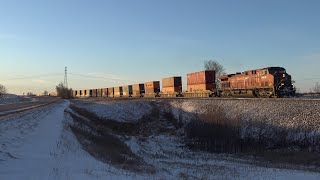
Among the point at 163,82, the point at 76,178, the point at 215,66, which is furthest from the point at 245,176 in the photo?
the point at 215,66

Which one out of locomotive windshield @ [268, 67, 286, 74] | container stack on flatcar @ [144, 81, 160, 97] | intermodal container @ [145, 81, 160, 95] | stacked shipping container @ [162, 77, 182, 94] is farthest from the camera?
intermodal container @ [145, 81, 160, 95]

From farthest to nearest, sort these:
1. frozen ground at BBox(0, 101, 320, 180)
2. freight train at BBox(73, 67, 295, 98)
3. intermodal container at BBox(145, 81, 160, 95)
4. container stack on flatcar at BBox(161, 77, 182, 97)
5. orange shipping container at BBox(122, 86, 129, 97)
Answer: orange shipping container at BBox(122, 86, 129, 97) → intermodal container at BBox(145, 81, 160, 95) → container stack on flatcar at BBox(161, 77, 182, 97) → freight train at BBox(73, 67, 295, 98) → frozen ground at BBox(0, 101, 320, 180)

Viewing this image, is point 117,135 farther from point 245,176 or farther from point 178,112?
point 245,176

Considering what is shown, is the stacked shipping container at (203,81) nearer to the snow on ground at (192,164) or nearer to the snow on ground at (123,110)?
the snow on ground at (123,110)

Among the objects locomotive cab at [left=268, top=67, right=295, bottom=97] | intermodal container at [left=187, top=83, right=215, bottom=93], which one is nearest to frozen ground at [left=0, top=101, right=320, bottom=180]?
locomotive cab at [left=268, top=67, right=295, bottom=97]

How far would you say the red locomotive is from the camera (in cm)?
3950

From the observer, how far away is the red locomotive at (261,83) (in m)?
39.5

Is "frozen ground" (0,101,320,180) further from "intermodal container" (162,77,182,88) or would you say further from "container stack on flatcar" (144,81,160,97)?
"container stack on flatcar" (144,81,160,97)

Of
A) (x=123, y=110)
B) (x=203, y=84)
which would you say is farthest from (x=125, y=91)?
(x=123, y=110)

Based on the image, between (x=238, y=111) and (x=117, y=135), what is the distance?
35.9 feet

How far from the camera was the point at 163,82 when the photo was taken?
73.7 metres

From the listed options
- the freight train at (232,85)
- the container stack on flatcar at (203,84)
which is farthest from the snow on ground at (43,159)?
the container stack on flatcar at (203,84)

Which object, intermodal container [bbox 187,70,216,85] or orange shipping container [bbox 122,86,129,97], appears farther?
orange shipping container [bbox 122,86,129,97]

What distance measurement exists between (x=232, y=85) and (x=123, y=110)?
45.7ft
